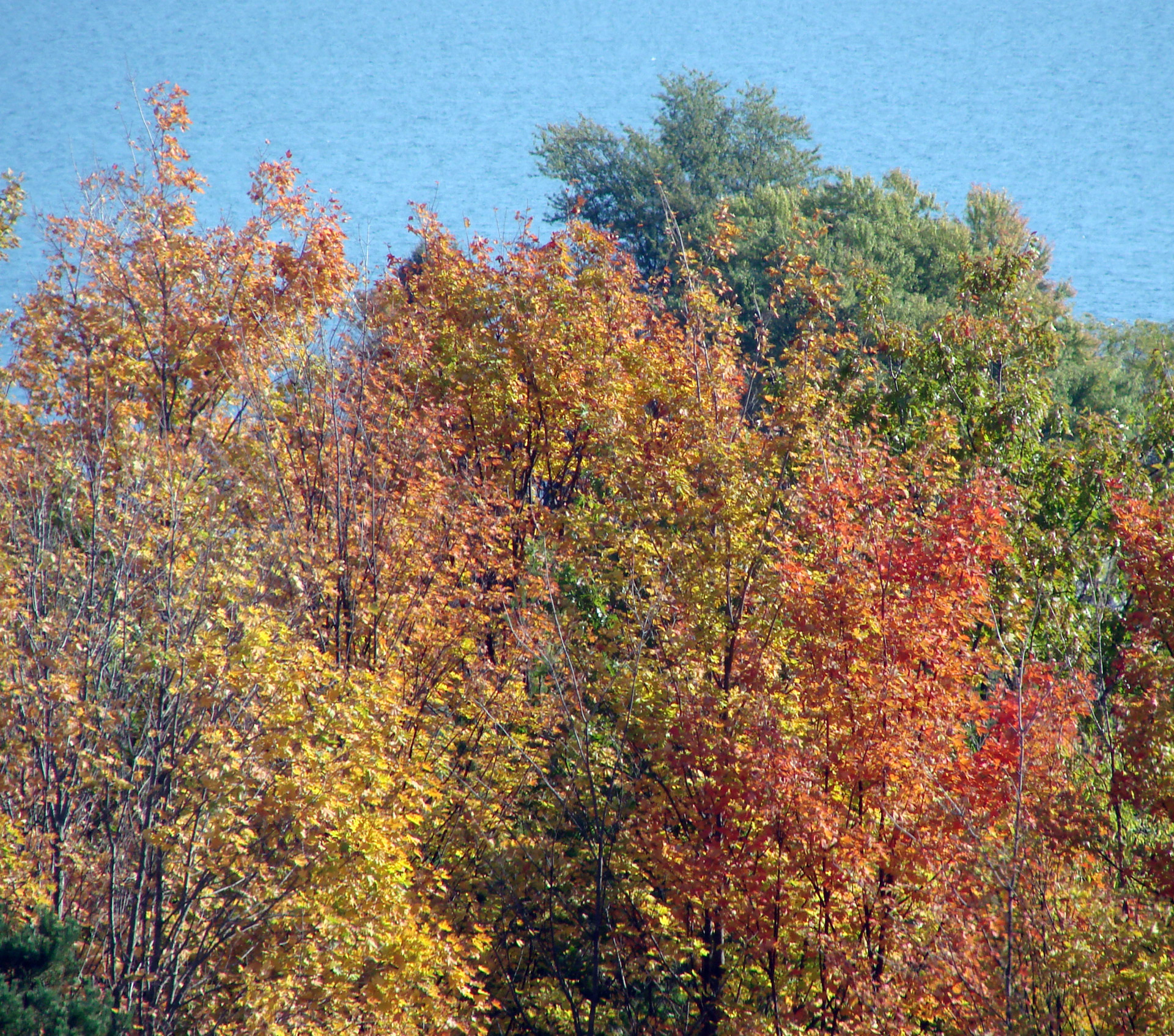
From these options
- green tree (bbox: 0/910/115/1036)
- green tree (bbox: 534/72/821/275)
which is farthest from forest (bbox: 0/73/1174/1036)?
green tree (bbox: 534/72/821/275)

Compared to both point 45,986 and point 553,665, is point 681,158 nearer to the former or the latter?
point 553,665

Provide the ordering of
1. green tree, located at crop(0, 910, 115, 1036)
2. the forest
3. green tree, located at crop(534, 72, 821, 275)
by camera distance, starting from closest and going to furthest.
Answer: green tree, located at crop(0, 910, 115, 1036)
the forest
green tree, located at crop(534, 72, 821, 275)

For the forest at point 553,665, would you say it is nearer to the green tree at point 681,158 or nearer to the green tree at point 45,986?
the green tree at point 45,986

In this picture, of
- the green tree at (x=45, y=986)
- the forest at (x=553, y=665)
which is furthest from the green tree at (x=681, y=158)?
the green tree at (x=45, y=986)

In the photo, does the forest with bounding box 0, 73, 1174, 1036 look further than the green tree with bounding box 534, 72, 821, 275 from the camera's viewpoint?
No

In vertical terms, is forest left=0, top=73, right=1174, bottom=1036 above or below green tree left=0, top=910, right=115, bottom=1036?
above

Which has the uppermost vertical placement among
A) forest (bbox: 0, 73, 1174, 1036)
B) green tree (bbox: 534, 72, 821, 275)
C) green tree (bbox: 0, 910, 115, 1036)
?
green tree (bbox: 534, 72, 821, 275)

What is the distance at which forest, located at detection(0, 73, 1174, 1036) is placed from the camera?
9969mm

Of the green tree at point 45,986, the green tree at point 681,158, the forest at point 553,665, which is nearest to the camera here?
the green tree at point 45,986

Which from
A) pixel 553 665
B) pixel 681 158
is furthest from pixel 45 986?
pixel 681 158

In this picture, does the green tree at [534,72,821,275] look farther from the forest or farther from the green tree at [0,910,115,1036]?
the green tree at [0,910,115,1036]

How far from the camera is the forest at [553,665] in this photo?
32.7 feet

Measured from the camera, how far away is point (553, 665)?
464 inches

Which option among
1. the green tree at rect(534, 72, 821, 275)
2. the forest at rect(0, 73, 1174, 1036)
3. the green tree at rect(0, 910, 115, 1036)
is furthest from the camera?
the green tree at rect(534, 72, 821, 275)
